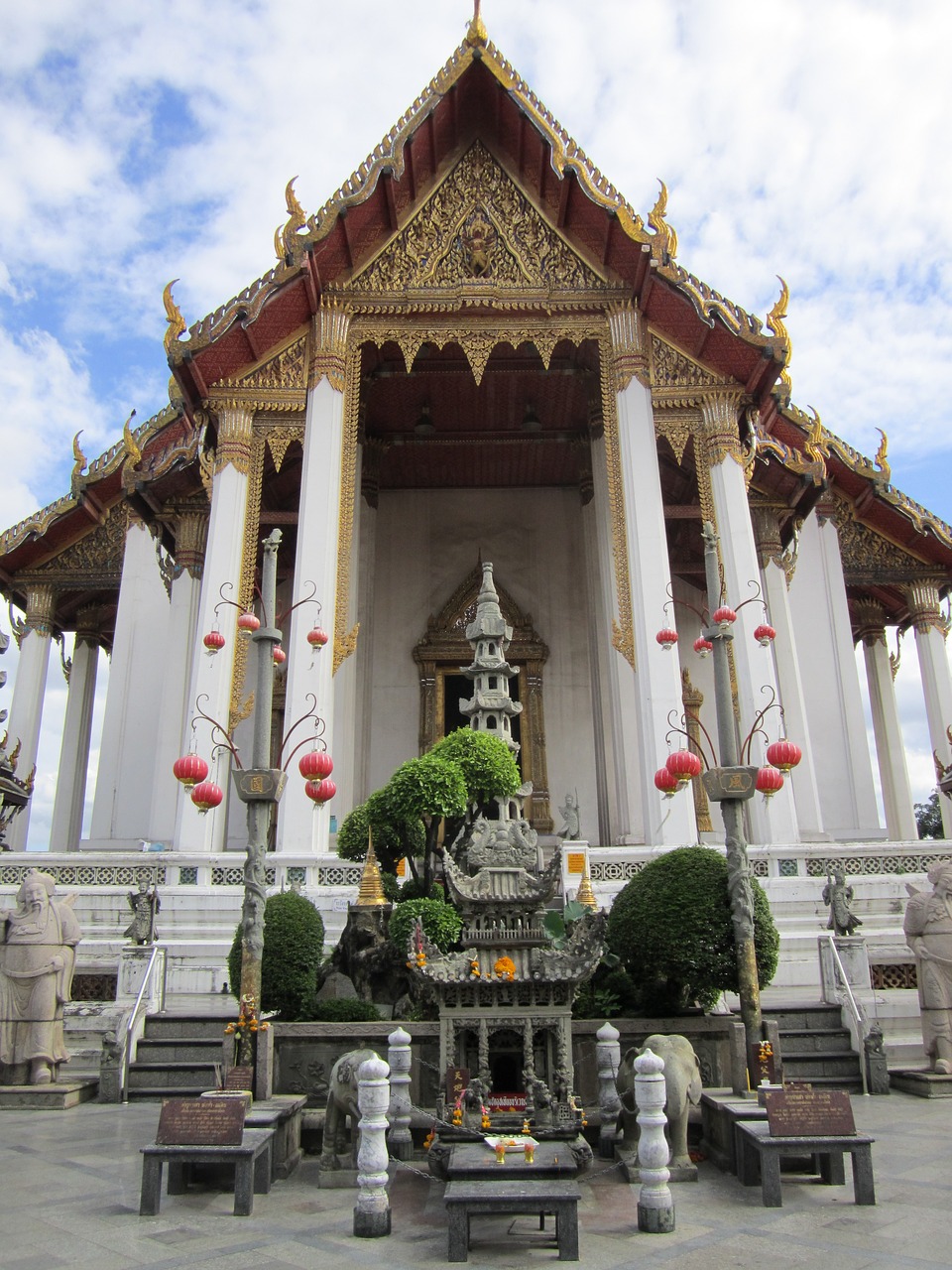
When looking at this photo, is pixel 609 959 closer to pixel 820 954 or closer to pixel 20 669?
pixel 820 954

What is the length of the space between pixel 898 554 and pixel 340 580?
408 inches

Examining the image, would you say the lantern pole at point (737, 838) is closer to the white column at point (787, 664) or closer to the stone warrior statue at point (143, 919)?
the stone warrior statue at point (143, 919)

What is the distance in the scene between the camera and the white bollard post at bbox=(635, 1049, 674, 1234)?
13.0 feet

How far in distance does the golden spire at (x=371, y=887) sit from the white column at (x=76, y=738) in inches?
A: 423

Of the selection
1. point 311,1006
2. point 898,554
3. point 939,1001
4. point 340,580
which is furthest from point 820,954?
point 898,554

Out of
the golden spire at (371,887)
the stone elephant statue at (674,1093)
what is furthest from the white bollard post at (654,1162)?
the golden spire at (371,887)

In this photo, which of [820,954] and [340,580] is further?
[340,580]

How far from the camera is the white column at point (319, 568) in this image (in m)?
10.8

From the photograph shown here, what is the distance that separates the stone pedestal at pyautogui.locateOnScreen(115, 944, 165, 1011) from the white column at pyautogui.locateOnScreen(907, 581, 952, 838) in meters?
13.0

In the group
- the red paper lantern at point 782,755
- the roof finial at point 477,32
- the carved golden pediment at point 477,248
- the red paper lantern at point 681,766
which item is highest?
the roof finial at point 477,32

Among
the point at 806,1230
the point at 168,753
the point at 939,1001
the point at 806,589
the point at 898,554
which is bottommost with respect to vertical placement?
the point at 806,1230

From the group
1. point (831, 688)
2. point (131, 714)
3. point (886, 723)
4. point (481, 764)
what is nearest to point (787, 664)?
point (831, 688)

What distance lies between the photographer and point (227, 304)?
1221 centimetres

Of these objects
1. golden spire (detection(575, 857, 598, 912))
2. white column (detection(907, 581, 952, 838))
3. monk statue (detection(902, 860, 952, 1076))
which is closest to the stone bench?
golden spire (detection(575, 857, 598, 912))
